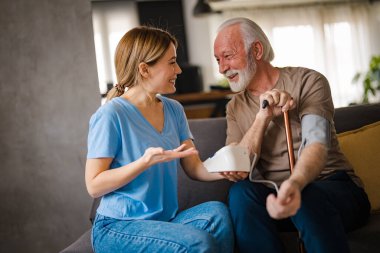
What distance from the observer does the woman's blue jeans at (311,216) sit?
4.42 feet

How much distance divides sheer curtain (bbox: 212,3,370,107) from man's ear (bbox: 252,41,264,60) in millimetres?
6051

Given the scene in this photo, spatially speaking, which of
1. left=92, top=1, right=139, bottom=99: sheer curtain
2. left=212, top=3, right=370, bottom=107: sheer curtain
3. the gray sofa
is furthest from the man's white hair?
left=212, top=3, right=370, bottom=107: sheer curtain

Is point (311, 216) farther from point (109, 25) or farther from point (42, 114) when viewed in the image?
point (109, 25)

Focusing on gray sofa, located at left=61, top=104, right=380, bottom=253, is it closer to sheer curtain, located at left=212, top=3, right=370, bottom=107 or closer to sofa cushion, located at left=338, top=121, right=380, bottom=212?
sofa cushion, located at left=338, top=121, right=380, bottom=212

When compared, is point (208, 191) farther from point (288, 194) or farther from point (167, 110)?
point (288, 194)

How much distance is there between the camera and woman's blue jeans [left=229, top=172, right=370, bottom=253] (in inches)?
53.1

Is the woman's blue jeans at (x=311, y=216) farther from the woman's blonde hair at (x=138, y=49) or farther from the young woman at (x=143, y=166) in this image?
the woman's blonde hair at (x=138, y=49)

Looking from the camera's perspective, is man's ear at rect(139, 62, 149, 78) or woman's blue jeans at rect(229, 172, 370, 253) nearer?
woman's blue jeans at rect(229, 172, 370, 253)

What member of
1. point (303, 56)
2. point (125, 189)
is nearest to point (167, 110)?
point (125, 189)

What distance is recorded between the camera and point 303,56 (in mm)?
8078

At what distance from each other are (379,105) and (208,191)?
87 centimetres

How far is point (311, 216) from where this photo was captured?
1356mm

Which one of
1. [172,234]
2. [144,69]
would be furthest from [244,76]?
[172,234]

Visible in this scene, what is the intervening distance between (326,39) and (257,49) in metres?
6.67
